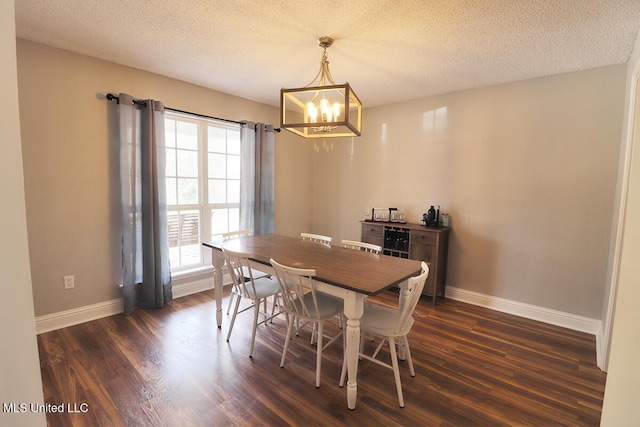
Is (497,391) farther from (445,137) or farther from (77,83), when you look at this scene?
(77,83)

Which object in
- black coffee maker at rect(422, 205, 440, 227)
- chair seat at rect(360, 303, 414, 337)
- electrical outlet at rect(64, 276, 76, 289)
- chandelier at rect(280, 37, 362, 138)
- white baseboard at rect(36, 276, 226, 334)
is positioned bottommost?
white baseboard at rect(36, 276, 226, 334)

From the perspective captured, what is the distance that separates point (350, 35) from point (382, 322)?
2.16m

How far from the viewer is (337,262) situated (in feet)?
7.32

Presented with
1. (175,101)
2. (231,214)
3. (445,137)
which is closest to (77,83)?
(175,101)

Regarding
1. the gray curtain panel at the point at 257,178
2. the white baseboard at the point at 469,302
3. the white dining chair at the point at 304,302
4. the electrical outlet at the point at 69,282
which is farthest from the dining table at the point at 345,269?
the electrical outlet at the point at 69,282

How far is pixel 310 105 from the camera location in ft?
6.94

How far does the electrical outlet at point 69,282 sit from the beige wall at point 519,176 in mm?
3682

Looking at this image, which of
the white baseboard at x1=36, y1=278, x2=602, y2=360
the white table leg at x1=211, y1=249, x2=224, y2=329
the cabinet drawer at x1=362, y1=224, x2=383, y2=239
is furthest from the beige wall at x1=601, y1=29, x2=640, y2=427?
the cabinet drawer at x1=362, y1=224, x2=383, y2=239

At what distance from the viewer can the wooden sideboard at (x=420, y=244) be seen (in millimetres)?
3410

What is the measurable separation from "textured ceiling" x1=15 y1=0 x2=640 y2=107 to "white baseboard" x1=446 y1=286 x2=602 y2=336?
2.42 meters

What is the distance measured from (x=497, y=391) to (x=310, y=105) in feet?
7.87

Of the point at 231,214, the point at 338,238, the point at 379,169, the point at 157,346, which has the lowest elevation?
the point at 157,346

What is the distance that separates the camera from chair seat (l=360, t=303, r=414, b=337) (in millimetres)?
1885

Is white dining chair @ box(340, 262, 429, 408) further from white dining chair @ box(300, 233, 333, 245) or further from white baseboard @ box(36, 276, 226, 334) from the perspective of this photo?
white baseboard @ box(36, 276, 226, 334)
